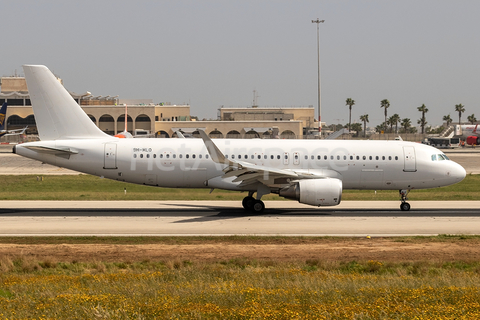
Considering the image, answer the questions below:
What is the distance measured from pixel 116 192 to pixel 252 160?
47.7 feet

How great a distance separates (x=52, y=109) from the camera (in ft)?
95.1

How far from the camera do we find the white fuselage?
28.5 meters

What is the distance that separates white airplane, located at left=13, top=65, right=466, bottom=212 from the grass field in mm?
6353

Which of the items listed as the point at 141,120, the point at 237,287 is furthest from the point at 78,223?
the point at 141,120

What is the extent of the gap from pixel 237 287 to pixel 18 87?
141m

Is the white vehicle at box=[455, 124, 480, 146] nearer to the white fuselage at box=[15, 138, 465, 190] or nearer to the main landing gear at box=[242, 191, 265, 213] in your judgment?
the white fuselage at box=[15, 138, 465, 190]

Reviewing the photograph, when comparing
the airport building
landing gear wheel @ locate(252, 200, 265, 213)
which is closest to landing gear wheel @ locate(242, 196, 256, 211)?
landing gear wheel @ locate(252, 200, 265, 213)

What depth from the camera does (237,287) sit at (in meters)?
12.5

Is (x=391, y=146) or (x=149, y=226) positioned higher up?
(x=391, y=146)

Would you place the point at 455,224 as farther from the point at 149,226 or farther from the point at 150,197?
the point at 150,197

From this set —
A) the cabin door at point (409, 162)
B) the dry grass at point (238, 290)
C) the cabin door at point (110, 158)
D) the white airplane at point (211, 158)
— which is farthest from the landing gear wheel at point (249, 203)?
the dry grass at point (238, 290)

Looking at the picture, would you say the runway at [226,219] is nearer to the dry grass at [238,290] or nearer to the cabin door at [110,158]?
the cabin door at [110,158]

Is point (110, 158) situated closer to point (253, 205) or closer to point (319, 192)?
point (253, 205)

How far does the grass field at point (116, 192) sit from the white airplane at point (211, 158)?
635cm
